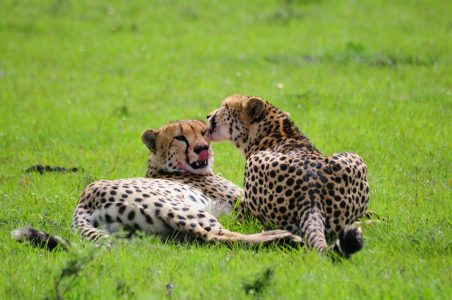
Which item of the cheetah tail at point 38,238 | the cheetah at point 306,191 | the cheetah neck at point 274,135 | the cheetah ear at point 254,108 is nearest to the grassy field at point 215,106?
the cheetah tail at point 38,238

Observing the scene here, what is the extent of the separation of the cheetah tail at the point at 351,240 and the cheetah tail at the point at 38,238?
205 centimetres

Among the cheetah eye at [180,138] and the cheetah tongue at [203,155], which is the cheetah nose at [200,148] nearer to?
the cheetah tongue at [203,155]

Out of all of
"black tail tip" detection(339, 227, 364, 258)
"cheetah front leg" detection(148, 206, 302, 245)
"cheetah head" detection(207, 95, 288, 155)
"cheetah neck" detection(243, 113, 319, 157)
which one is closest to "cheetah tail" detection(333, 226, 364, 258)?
"black tail tip" detection(339, 227, 364, 258)

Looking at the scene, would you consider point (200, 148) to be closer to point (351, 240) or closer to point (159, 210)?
point (159, 210)

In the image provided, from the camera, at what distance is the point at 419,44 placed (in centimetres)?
1503

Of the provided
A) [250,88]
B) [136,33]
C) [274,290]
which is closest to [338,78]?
[250,88]

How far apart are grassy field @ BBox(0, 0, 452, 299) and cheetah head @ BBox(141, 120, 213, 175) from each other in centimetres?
85

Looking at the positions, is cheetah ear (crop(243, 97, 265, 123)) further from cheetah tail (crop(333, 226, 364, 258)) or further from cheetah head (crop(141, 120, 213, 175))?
cheetah tail (crop(333, 226, 364, 258))

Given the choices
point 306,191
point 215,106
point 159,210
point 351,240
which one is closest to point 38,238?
point 159,210

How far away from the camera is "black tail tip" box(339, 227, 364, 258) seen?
203 inches

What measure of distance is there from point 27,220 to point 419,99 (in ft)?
20.7

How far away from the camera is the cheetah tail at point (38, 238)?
607cm

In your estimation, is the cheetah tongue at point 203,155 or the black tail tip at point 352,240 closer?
the black tail tip at point 352,240

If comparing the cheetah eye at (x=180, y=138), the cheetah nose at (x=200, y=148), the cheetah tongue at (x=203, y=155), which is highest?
the cheetah eye at (x=180, y=138)
